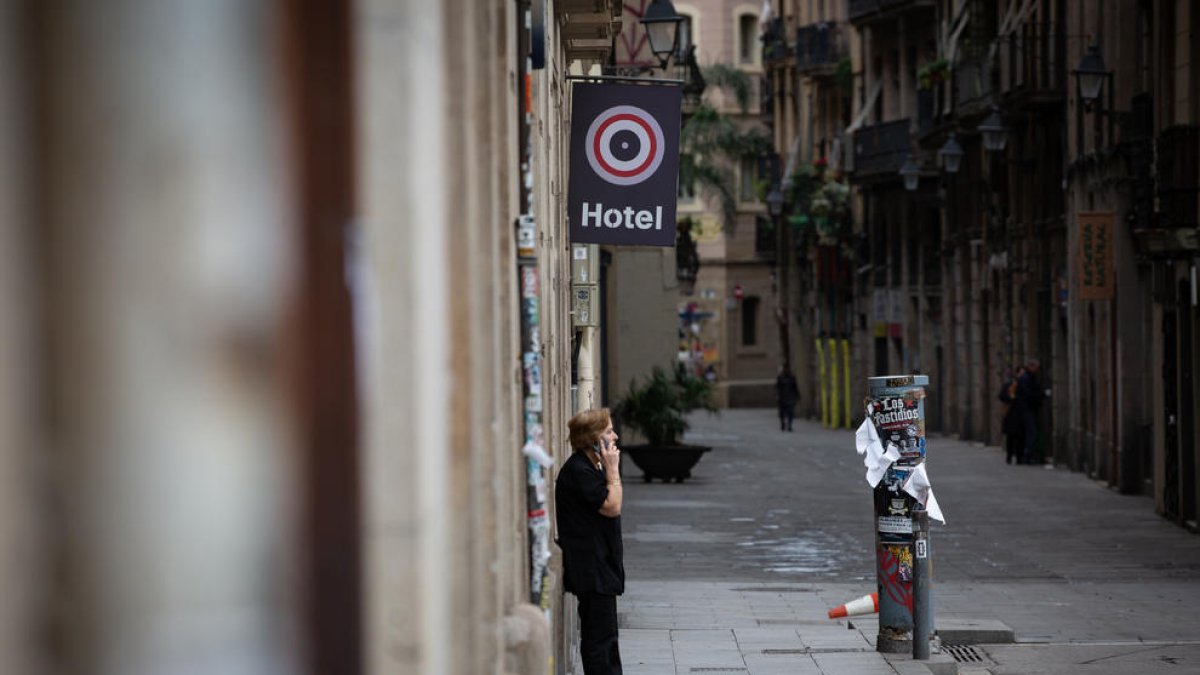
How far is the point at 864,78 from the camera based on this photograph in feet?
199

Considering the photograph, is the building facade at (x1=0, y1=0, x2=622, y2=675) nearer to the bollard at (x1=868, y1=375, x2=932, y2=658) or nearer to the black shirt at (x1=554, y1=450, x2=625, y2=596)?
the black shirt at (x1=554, y1=450, x2=625, y2=596)

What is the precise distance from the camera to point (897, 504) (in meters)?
13.5

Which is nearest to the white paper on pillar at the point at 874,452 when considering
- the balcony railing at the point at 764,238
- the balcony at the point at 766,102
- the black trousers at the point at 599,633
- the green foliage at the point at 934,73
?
the black trousers at the point at 599,633

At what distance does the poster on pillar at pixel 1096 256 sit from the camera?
32594 mm

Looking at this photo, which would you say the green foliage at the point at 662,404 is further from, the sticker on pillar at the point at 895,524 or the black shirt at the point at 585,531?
the black shirt at the point at 585,531

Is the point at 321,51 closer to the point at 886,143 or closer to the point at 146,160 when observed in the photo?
the point at 146,160

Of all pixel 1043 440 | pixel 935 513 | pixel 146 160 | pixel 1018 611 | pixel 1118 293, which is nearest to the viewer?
pixel 146 160

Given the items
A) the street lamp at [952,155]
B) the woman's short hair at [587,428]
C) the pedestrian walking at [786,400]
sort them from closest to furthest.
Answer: the woman's short hair at [587,428] → the street lamp at [952,155] → the pedestrian walking at [786,400]

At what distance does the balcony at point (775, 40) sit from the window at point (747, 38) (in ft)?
26.6

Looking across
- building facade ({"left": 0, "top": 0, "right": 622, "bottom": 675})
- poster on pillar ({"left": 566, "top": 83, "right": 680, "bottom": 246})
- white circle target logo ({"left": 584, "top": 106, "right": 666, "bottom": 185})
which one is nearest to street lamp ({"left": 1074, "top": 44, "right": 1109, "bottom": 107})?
poster on pillar ({"left": 566, "top": 83, "right": 680, "bottom": 246})

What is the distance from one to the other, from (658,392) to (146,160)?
30610 millimetres

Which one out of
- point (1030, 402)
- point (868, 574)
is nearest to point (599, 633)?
point (868, 574)

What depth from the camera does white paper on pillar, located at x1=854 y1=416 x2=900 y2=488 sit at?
13.5 m

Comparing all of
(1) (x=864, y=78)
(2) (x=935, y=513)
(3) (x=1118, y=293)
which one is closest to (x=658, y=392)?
(3) (x=1118, y=293)
